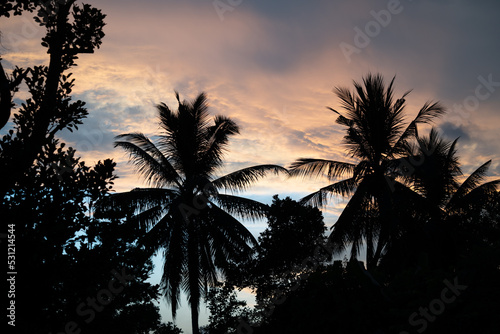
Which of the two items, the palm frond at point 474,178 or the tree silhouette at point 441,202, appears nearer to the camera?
the tree silhouette at point 441,202

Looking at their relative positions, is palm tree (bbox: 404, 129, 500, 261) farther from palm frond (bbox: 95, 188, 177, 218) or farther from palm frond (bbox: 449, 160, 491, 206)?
palm frond (bbox: 95, 188, 177, 218)

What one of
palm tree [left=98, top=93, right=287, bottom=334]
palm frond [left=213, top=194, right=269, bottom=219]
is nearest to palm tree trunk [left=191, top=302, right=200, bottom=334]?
palm tree [left=98, top=93, right=287, bottom=334]

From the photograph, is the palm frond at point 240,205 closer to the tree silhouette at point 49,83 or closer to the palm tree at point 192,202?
the palm tree at point 192,202

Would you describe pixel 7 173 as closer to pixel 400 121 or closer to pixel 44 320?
pixel 44 320

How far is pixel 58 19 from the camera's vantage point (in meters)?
7.55
